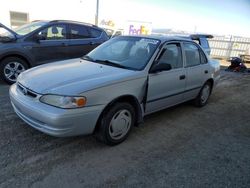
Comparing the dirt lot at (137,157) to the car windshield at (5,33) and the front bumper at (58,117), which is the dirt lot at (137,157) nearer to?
the front bumper at (58,117)

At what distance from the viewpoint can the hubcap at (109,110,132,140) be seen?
10.9 feet

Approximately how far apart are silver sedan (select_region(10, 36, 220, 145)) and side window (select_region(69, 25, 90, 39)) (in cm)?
261

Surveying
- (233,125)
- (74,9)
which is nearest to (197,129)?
(233,125)

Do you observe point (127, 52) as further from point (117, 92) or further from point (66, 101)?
point (66, 101)

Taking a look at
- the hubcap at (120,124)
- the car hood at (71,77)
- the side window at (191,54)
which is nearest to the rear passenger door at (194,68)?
the side window at (191,54)

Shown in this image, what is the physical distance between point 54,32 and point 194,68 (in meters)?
3.88

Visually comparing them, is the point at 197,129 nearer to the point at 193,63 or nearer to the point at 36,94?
the point at 193,63

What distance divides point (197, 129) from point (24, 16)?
12.7 metres

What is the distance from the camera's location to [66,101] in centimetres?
285

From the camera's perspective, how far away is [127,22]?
792 inches

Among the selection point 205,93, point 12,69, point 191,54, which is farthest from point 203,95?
point 12,69

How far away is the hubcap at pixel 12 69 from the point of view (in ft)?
19.1

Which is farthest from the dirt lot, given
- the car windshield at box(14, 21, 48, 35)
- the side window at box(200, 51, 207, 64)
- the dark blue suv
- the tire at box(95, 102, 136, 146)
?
the car windshield at box(14, 21, 48, 35)

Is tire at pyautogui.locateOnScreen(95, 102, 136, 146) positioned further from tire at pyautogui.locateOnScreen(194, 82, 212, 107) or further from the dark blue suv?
the dark blue suv
